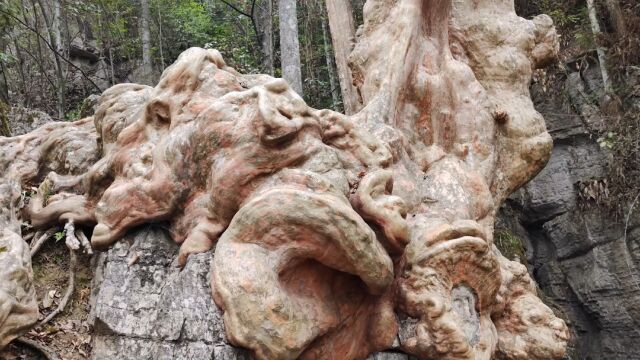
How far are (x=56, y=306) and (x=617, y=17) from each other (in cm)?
828

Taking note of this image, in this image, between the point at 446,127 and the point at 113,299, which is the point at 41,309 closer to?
the point at 113,299

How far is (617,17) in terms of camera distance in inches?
321

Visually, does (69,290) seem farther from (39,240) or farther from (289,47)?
(289,47)

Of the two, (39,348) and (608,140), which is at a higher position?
(608,140)

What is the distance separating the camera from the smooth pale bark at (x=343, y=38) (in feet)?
20.8

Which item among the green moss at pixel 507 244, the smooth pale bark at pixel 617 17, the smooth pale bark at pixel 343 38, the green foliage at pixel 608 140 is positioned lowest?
the green moss at pixel 507 244

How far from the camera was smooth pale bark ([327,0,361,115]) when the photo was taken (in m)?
6.34

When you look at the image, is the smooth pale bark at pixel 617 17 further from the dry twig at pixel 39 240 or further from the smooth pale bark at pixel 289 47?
the dry twig at pixel 39 240

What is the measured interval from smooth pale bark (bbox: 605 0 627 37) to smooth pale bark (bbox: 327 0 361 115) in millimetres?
4183

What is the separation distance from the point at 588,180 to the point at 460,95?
5197mm

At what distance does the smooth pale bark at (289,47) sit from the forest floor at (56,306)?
13.0 feet

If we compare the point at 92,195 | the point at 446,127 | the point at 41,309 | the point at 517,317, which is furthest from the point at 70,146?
the point at 517,317

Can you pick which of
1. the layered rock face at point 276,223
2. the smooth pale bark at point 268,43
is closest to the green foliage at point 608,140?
the layered rock face at point 276,223

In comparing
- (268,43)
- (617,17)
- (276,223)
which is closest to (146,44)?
(268,43)
